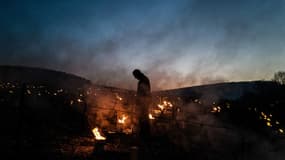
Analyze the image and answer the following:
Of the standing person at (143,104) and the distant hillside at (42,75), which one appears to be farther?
the distant hillside at (42,75)

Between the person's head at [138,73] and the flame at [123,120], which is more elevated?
the person's head at [138,73]

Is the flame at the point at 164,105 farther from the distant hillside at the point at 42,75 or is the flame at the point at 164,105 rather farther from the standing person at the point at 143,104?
the distant hillside at the point at 42,75

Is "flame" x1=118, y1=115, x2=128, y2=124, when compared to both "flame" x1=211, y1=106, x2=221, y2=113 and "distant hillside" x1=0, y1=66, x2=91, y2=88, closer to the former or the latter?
"flame" x1=211, y1=106, x2=221, y2=113

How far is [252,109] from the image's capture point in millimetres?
21078

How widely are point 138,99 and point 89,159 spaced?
3883mm

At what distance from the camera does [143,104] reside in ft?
42.1

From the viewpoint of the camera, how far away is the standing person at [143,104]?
12.8 meters

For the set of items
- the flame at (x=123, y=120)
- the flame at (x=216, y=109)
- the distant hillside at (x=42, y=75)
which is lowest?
the flame at (x=123, y=120)

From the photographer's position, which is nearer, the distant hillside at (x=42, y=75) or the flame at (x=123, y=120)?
the flame at (x=123, y=120)

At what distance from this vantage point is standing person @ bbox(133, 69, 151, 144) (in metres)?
12.8

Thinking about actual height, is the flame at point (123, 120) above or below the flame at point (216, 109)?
below

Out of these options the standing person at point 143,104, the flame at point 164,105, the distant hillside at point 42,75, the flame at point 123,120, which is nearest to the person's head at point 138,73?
the standing person at point 143,104

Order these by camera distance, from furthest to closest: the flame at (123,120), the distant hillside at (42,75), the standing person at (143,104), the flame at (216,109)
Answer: the distant hillside at (42,75) < the flame at (216,109) < the flame at (123,120) < the standing person at (143,104)

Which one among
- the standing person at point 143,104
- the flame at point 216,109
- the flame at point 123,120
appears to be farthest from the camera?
the flame at point 216,109
